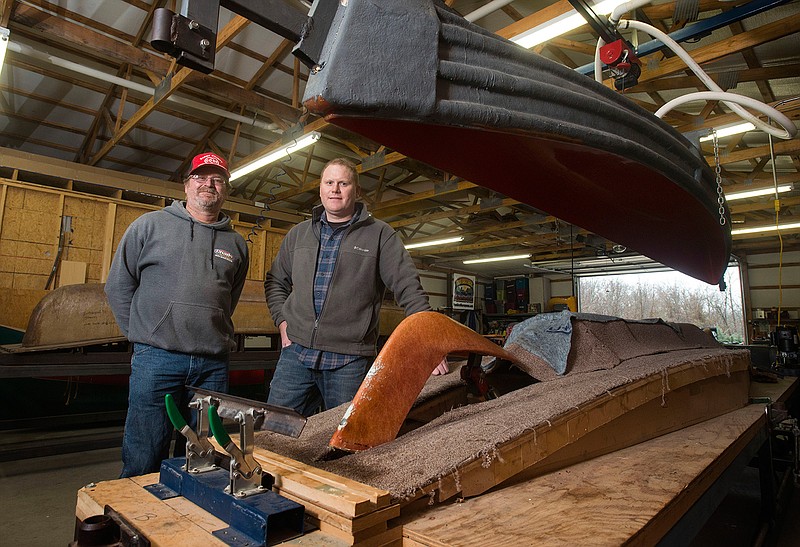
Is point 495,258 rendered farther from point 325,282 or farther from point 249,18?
point 249,18

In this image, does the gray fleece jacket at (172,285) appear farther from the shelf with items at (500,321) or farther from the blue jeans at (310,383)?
the shelf with items at (500,321)

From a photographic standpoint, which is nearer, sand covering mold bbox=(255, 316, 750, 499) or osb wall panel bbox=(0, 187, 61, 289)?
sand covering mold bbox=(255, 316, 750, 499)

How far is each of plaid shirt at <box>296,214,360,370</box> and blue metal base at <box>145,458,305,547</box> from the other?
850mm

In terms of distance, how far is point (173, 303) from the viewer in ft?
5.96

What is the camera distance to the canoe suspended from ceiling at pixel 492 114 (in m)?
0.78

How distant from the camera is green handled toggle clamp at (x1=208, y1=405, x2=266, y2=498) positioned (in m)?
0.77

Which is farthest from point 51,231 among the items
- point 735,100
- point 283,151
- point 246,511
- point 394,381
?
point 735,100

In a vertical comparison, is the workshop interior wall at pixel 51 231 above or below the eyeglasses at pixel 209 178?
above

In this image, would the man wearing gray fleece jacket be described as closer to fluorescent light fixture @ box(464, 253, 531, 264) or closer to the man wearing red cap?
the man wearing red cap

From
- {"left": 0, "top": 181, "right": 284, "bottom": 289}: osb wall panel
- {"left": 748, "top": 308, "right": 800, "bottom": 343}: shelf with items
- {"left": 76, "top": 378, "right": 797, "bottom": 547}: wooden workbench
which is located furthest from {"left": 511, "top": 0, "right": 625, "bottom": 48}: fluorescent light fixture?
{"left": 748, "top": 308, "right": 800, "bottom": 343}: shelf with items

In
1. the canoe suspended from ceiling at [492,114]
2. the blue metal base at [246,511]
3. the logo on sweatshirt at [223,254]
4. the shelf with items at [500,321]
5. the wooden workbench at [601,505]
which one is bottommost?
the wooden workbench at [601,505]

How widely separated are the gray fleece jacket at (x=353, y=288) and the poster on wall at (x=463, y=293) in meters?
11.2

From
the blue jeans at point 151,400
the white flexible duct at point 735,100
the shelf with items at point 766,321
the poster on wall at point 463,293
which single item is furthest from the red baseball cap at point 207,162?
the shelf with items at point 766,321

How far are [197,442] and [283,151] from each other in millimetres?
6286
